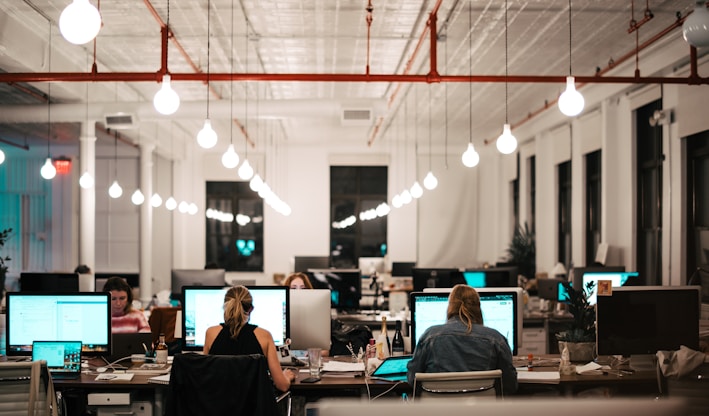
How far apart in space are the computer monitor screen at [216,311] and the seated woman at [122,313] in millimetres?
1136

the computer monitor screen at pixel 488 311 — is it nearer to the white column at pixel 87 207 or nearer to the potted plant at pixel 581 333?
the potted plant at pixel 581 333

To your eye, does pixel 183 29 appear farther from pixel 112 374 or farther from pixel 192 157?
pixel 192 157

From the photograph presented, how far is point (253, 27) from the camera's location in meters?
8.41

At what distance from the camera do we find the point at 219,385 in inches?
139

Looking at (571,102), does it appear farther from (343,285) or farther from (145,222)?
(145,222)

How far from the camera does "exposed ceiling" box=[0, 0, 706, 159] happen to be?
7562mm

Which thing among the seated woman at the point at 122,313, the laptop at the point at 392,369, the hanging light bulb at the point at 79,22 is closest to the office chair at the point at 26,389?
the hanging light bulb at the point at 79,22

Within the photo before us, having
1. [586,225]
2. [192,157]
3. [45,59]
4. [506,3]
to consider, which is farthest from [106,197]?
[506,3]

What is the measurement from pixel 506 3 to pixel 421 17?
1.00 metres

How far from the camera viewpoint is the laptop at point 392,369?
4.43m

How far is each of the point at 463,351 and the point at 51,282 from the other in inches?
199

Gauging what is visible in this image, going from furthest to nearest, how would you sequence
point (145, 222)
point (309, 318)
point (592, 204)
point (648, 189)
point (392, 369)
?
point (145, 222) < point (592, 204) < point (648, 189) < point (309, 318) < point (392, 369)

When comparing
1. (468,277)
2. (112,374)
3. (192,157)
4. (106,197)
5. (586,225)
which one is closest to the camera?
(112,374)

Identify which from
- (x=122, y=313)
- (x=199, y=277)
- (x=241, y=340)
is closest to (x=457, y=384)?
(x=241, y=340)
